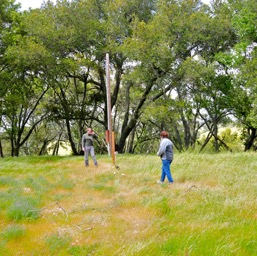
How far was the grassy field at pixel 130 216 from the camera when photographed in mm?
4340

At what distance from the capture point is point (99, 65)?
20438 millimetres

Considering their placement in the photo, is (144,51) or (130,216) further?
(144,51)

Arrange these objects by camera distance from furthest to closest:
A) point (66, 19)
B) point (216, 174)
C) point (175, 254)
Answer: point (66, 19), point (216, 174), point (175, 254)

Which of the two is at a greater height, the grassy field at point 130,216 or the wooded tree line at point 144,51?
the wooded tree line at point 144,51

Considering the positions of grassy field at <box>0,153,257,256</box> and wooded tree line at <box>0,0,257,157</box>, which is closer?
grassy field at <box>0,153,257,256</box>

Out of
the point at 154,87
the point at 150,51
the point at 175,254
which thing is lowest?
the point at 175,254

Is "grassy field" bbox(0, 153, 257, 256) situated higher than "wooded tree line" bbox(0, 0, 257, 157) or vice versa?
"wooded tree line" bbox(0, 0, 257, 157)

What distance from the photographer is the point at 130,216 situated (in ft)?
18.8

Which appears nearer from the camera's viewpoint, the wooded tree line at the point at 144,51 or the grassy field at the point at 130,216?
the grassy field at the point at 130,216

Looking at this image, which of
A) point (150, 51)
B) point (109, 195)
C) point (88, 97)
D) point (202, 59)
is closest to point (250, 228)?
point (109, 195)

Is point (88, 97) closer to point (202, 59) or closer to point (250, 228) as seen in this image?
point (202, 59)

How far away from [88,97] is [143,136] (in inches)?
336

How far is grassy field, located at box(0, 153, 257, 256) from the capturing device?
171 inches

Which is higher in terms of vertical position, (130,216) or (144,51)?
(144,51)
